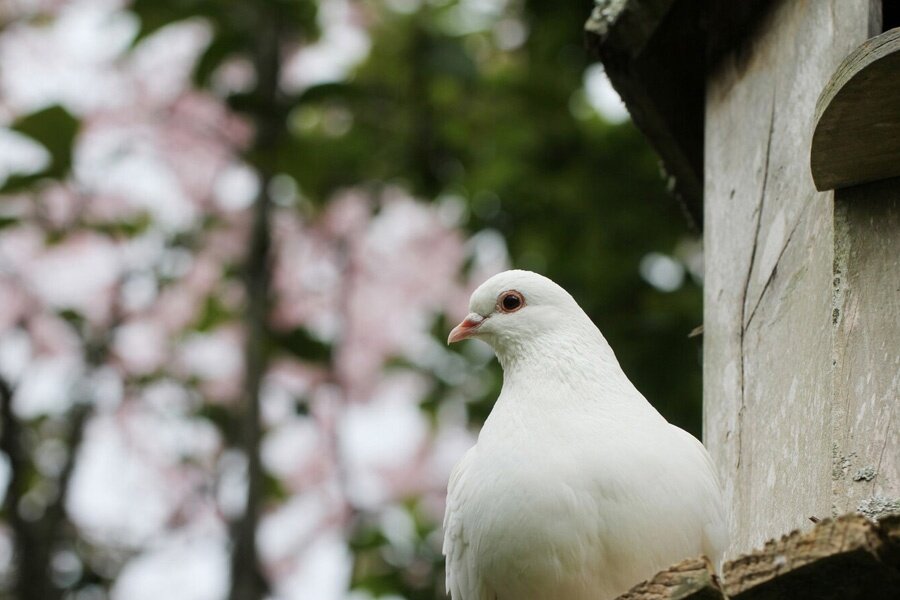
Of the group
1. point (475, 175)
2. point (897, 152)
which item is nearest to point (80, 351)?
point (475, 175)

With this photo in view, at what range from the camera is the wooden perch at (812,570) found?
1.83m

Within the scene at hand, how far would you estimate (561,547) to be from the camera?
2547mm

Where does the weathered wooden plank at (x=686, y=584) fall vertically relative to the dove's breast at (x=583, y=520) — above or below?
above

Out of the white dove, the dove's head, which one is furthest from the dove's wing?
the dove's head

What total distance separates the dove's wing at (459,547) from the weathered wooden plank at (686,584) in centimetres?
79

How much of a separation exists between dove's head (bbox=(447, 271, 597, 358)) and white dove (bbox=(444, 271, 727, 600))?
23cm

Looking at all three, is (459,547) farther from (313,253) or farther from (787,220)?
(313,253)

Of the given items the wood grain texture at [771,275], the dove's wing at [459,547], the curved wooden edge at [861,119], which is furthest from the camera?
the wood grain texture at [771,275]

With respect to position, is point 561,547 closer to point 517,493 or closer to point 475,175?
point 517,493

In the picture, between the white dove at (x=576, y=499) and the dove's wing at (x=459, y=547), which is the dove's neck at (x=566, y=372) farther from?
the dove's wing at (x=459, y=547)

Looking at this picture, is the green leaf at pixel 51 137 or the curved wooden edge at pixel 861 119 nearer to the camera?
the curved wooden edge at pixel 861 119

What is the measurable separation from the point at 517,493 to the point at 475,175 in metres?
4.31

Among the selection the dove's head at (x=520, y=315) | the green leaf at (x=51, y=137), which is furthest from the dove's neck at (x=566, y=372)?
the green leaf at (x=51, y=137)

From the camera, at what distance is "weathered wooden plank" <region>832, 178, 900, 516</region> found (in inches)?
102
